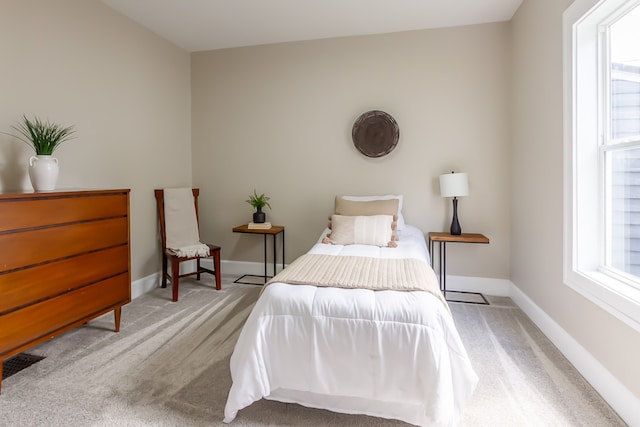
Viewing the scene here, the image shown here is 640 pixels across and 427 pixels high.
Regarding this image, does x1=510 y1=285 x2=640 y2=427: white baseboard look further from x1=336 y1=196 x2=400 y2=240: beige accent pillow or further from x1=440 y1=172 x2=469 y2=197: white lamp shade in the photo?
x1=336 y1=196 x2=400 y2=240: beige accent pillow

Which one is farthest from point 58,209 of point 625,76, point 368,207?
point 625,76

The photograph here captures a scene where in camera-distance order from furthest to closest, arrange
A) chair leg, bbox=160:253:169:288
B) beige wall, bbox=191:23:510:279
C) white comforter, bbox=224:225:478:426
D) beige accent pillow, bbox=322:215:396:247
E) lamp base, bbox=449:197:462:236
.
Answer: chair leg, bbox=160:253:169:288 → beige wall, bbox=191:23:510:279 → lamp base, bbox=449:197:462:236 → beige accent pillow, bbox=322:215:396:247 → white comforter, bbox=224:225:478:426

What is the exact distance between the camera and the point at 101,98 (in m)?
Result: 2.95

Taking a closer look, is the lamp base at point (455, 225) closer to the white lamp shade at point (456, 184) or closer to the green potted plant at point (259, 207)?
the white lamp shade at point (456, 184)

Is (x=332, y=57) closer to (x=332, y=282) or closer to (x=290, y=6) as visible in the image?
(x=290, y=6)

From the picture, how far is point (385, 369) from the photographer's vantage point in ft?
4.91

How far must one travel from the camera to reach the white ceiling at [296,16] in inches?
117

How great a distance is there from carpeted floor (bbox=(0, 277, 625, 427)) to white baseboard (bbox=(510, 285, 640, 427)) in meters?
0.05

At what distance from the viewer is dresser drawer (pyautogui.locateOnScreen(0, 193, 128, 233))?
179 cm

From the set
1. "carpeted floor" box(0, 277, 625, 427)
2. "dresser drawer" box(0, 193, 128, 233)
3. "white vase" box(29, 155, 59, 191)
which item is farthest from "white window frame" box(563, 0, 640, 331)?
"white vase" box(29, 155, 59, 191)

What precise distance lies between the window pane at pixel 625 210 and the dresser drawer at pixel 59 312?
3350 millimetres

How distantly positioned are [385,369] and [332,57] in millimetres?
3320

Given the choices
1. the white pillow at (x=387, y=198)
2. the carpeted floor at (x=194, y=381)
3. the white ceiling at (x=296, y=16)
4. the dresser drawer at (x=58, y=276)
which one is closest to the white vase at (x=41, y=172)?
the dresser drawer at (x=58, y=276)

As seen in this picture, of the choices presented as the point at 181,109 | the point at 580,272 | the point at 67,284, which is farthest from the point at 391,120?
the point at 67,284
